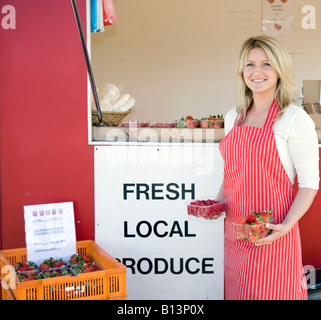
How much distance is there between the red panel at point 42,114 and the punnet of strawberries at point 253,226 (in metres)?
1.29

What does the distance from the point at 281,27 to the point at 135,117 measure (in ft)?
6.32

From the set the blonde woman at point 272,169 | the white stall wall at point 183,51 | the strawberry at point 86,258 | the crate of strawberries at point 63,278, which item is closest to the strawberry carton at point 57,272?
the crate of strawberries at point 63,278

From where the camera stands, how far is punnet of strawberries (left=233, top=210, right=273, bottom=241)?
1872mm

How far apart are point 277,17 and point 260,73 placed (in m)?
3.55

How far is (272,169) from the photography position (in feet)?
6.70

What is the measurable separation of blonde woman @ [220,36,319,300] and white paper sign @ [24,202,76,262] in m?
1.10

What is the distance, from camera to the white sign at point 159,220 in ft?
9.75

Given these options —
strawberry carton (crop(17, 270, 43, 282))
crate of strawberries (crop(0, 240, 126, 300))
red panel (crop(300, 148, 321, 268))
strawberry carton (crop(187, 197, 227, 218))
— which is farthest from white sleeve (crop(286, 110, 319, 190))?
strawberry carton (crop(17, 270, 43, 282))

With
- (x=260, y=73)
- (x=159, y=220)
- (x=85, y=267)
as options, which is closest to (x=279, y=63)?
(x=260, y=73)

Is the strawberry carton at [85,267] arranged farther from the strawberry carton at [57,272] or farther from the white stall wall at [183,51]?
the white stall wall at [183,51]

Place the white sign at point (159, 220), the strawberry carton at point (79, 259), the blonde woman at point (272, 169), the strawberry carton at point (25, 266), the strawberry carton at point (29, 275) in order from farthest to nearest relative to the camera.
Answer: the white sign at point (159, 220)
the strawberry carton at point (79, 259)
the strawberry carton at point (25, 266)
the strawberry carton at point (29, 275)
the blonde woman at point (272, 169)

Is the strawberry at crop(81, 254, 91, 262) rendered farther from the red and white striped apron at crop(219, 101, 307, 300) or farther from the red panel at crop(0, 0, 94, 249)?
the red and white striped apron at crop(219, 101, 307, 300)

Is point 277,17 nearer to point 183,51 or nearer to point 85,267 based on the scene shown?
point 183,51
